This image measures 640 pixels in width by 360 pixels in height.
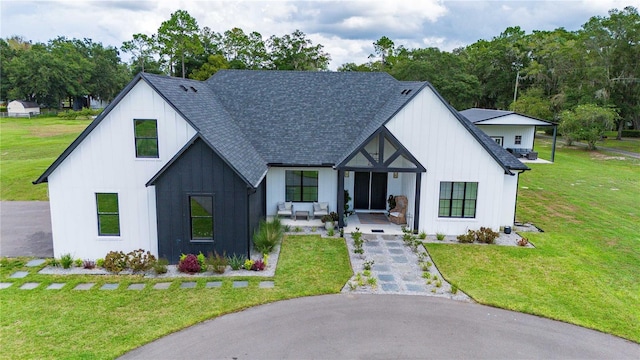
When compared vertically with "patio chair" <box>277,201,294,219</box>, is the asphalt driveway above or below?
below

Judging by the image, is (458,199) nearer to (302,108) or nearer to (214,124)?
(302,108)

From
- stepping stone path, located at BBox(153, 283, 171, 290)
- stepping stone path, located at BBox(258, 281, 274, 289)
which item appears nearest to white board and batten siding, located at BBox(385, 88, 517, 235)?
stepping stone path, located at BBox(258, 281, 274, 289)

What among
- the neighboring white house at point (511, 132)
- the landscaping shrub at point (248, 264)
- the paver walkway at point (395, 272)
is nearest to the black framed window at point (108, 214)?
the landscaping shrub at point (248, 264)

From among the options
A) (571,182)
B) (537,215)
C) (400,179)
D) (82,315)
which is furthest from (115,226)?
(571,182)

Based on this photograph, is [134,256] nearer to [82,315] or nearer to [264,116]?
[82,315]

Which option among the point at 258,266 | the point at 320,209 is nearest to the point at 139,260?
the point at 258,266

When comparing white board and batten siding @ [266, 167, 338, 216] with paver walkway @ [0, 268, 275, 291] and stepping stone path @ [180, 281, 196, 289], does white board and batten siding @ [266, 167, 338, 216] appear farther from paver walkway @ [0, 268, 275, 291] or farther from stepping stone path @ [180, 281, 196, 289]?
stepping stone path @ [180, 281, 196, 289]

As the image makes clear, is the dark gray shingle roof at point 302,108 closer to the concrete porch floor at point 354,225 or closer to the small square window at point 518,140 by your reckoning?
the concrete porch floor at point 354,225
